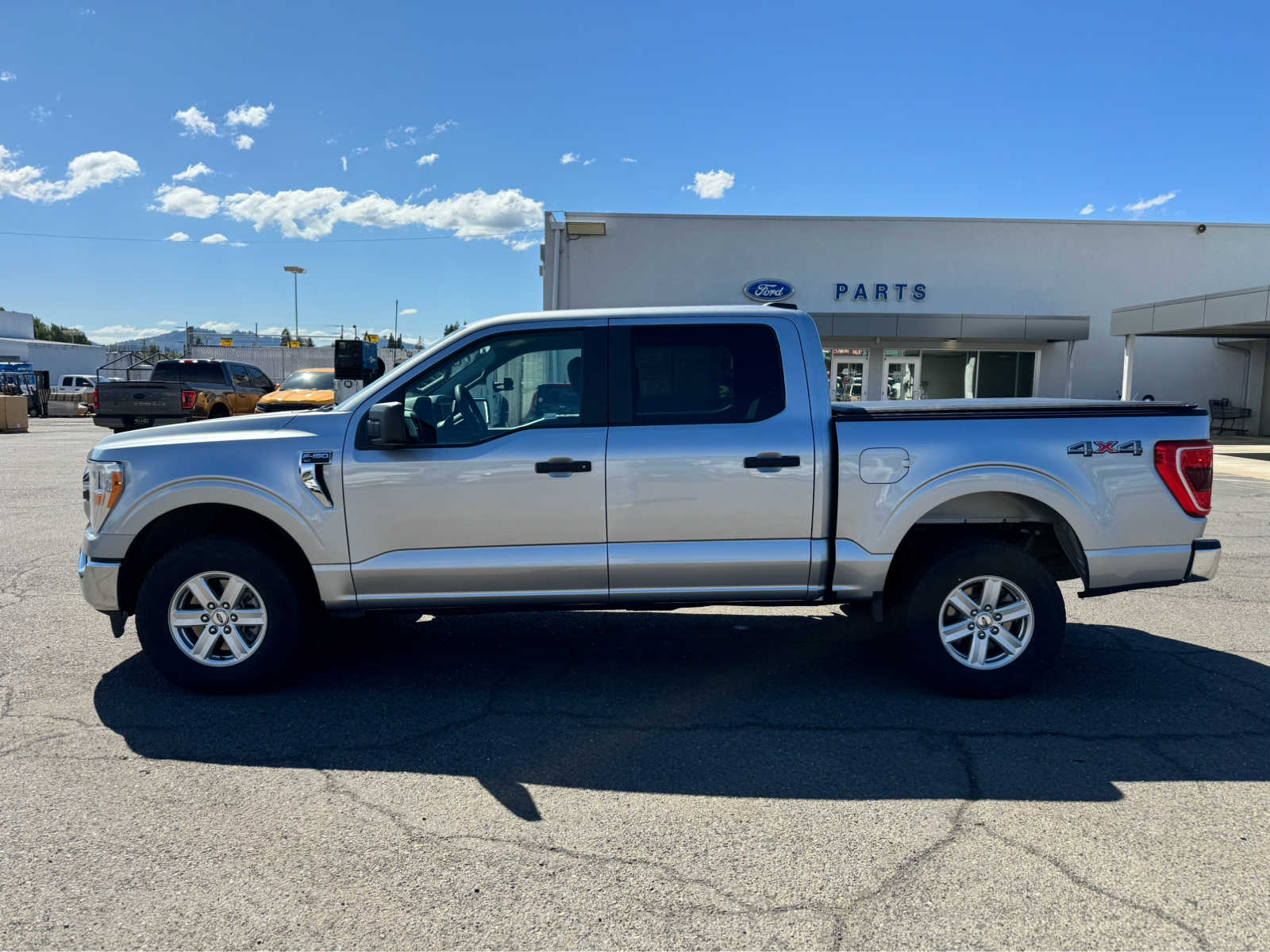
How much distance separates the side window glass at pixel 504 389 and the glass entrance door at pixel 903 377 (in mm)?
24237

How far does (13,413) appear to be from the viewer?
25.9 metres

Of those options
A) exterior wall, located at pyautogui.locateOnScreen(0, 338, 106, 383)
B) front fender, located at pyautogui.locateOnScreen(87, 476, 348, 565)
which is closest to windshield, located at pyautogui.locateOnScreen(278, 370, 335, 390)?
front fender, located at pyautogui.locateOnScreen(87, 476, 348, 565)

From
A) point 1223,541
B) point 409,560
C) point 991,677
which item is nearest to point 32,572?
point 409,560

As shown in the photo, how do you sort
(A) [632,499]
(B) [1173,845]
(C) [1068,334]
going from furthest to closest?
(C) [1068,334], (A) [632,499], (B) [1173,845]

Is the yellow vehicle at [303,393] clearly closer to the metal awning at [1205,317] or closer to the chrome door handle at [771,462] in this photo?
the chrome door handle at [771,462]

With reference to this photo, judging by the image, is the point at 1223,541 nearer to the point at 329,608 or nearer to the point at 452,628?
the point at 452,628

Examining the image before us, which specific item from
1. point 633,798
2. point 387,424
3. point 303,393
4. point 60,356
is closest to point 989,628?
point 633,798

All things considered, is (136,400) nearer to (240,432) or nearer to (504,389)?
(240,432)

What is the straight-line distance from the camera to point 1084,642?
18.4 feet

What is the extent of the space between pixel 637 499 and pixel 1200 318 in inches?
842

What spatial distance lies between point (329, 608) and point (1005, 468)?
3.52 meters

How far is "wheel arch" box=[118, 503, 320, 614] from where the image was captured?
4.62 meters

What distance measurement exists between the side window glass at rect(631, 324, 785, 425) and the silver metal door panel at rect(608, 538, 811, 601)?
640 millimetres

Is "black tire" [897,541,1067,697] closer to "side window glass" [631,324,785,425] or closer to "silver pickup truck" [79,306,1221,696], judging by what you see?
"silver pickup truck" [79,306,1221,696]
